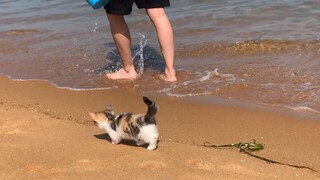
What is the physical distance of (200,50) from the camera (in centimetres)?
568

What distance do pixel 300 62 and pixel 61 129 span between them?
2.64m

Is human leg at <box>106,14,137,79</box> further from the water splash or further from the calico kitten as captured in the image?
the calico kitten

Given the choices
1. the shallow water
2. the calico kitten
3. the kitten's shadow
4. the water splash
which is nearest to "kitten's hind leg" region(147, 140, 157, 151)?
the calico kitten

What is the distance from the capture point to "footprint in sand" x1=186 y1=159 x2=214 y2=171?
2705 mm

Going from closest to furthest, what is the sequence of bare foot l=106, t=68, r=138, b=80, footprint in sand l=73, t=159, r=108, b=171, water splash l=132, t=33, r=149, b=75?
1. footprint in sand l=73, t=159, r=108, b=171
2. bare foot l=106, t=68, r=138, b=80
3. water splash l=132, t=33, r=149, b=75

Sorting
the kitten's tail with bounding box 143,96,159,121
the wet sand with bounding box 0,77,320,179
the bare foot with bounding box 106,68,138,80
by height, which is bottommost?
the bare foot with bounding box 106,68,138,80

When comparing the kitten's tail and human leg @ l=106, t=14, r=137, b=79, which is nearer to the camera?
the kitten's tail

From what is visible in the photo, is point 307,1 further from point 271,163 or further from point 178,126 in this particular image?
point 271,163

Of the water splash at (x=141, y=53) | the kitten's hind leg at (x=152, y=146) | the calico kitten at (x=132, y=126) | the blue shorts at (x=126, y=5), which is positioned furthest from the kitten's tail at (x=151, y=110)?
the water splash at (x=141, y=53)

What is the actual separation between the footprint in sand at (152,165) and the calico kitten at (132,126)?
8.2 inches

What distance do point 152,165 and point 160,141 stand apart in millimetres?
547

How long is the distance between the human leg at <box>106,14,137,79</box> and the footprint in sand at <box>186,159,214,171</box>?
229 centimetres

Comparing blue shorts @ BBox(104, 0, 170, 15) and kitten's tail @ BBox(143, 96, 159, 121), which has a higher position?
blue shorts @ BBox(104, 0, 170, 15)

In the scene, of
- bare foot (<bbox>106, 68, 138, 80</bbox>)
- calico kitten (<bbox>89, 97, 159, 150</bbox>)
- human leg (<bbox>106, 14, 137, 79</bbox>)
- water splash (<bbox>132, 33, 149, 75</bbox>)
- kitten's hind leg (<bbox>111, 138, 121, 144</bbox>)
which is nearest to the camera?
calico kitten (<bbox>89, 97, 159, 150</bbox>)
